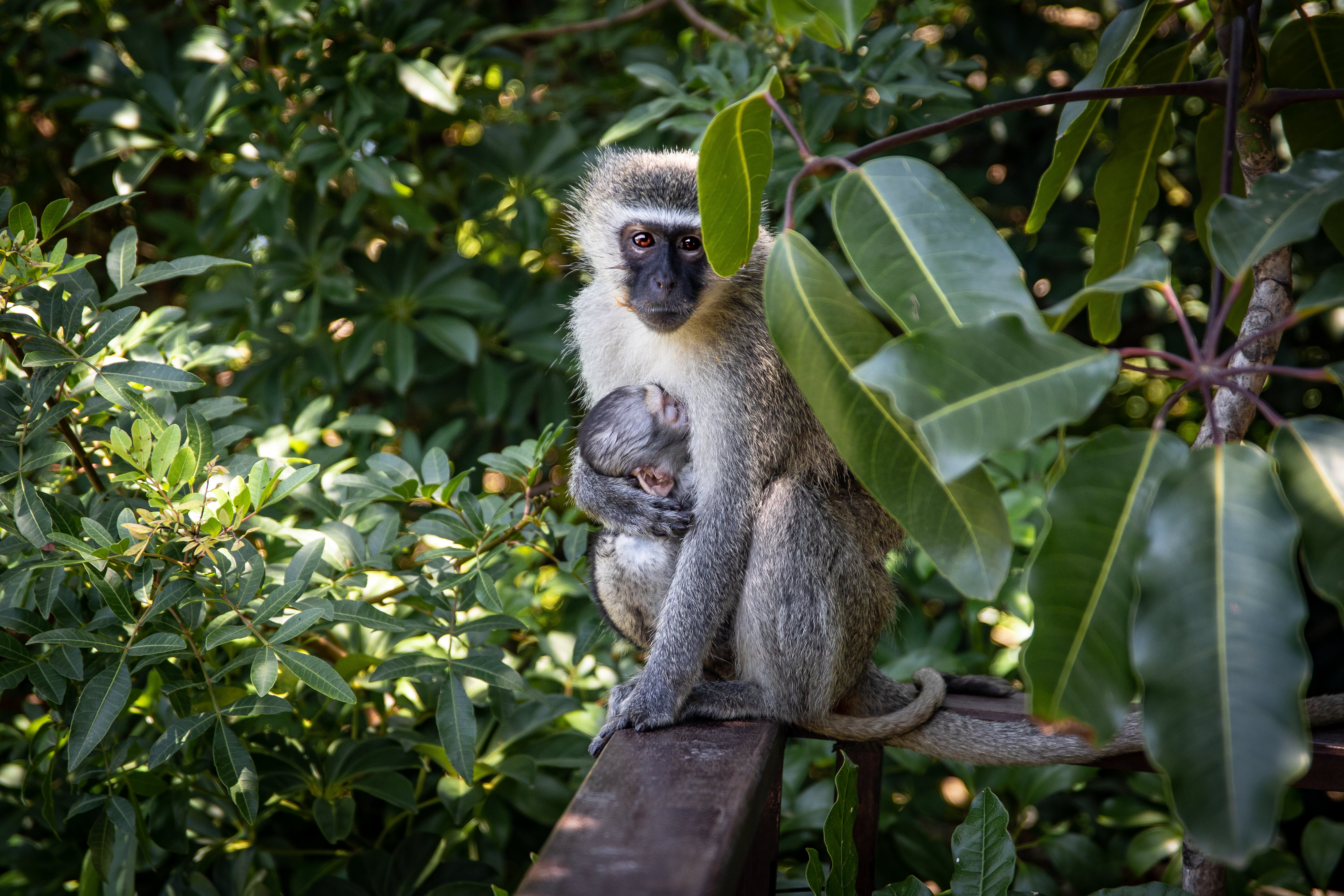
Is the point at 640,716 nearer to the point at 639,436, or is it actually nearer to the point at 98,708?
the point at 639,436

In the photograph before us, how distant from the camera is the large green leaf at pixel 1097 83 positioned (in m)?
1.84

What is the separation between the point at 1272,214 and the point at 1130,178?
2.61 ft

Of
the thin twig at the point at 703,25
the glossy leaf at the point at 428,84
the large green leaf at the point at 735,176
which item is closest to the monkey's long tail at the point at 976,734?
the large green leaf at the point at 735,176

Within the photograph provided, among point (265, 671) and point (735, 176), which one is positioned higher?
point (735, 176)

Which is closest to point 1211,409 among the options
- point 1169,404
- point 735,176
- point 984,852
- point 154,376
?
point 1169,404

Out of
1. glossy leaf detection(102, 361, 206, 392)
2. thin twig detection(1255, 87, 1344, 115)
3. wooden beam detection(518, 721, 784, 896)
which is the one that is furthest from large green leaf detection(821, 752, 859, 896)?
glossy leaf detection(102, 361, 206, 392)

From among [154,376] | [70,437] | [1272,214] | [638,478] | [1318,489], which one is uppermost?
[1272,214]

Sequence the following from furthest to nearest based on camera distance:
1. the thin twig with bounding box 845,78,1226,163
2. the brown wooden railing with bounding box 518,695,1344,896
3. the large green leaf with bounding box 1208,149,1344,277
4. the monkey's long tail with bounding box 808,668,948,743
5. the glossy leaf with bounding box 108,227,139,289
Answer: the monkey's long tail with bounding box 808,668,948,743 < the glossy leaf with bounding box 108,227,139,289 < the thin twig with bounding box 845,78,1226,163 < the brown wooden railing with bounding box 518,695,1344,896 < the large green leaf with bounding box 1208,149,1344,277

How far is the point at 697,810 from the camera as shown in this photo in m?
1.62

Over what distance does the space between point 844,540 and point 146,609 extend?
156 cm

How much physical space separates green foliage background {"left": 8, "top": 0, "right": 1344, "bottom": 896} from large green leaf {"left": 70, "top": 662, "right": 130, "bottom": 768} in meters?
0.14

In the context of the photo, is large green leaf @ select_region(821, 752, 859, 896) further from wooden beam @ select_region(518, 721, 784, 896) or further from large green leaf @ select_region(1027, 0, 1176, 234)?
large green leaf @ select_region(1027, 0, 1176, 234)

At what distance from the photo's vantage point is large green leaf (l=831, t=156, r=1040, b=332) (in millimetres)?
1311

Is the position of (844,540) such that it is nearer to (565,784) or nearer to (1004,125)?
(565,784)
